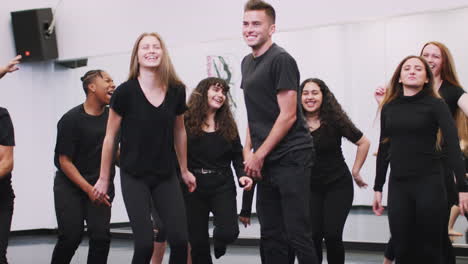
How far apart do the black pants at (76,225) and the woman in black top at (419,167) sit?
68.9 inches

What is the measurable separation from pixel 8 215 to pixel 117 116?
958 millimetres

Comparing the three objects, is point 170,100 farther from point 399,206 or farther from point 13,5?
point 13,5

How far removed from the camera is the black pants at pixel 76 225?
3.99 m

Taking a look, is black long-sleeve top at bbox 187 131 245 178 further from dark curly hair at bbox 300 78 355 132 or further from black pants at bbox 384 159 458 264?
black pants at bbox 384 159 458 264

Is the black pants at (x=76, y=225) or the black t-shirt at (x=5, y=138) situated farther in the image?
the black pants at (x=76, y=225)

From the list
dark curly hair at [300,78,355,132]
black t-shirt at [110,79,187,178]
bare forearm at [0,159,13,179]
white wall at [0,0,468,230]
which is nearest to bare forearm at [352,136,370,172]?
dark curly hair at [300,78,355,132]

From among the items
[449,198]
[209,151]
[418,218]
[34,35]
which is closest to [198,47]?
[34,35]

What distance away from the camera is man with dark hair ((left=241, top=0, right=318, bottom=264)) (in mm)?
3164

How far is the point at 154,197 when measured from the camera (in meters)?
3.43

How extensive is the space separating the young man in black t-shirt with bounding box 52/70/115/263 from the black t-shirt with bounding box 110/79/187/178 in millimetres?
570

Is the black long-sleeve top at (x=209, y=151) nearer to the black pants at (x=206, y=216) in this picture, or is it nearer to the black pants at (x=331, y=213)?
the black pants at (x=206, y=216)

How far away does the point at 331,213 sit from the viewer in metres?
4.10

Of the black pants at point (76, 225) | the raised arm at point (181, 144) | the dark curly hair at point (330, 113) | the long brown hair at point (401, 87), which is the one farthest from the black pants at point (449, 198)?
the black pants at point (76, 225)

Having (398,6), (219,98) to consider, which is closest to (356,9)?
(398,6)
